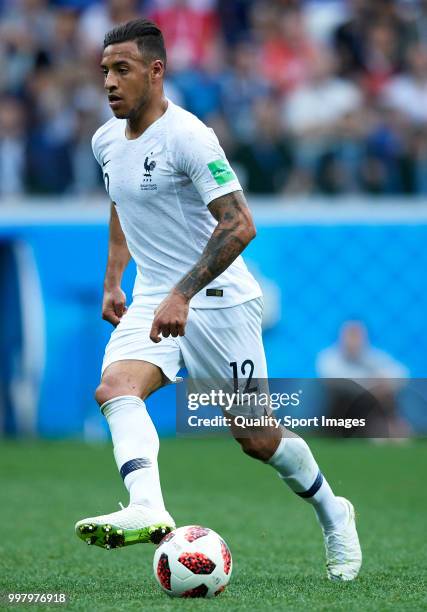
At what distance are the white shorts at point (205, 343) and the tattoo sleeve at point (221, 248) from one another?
38 cm

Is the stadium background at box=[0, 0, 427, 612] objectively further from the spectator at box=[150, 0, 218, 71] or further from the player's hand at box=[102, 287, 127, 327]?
the player's hand at box=[102, 287, 127, 327]

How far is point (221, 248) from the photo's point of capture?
5.11 m

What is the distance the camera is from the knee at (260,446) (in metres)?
5.52

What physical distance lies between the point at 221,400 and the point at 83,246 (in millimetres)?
8139

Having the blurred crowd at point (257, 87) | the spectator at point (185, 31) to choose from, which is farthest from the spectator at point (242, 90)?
the spectator at point (185, 31)

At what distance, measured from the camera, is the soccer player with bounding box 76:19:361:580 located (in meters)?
5.11

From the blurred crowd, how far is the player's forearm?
7.09m

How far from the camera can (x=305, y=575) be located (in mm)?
5871

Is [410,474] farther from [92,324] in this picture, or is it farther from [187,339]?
[187,339]

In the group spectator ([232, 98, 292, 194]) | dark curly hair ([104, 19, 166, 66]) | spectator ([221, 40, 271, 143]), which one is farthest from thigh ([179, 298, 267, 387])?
spectator ([221, 40, 271, 143])

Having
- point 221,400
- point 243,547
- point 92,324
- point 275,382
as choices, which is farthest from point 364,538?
point 92,324

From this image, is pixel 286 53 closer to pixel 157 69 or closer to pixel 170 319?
pixel 157 69

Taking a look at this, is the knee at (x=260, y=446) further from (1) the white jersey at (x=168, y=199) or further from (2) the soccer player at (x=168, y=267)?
(1) the white jersey at (x=168, y=199)

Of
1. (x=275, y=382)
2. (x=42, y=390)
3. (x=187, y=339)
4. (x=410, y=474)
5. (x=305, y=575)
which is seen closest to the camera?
(x=187, y=339)
